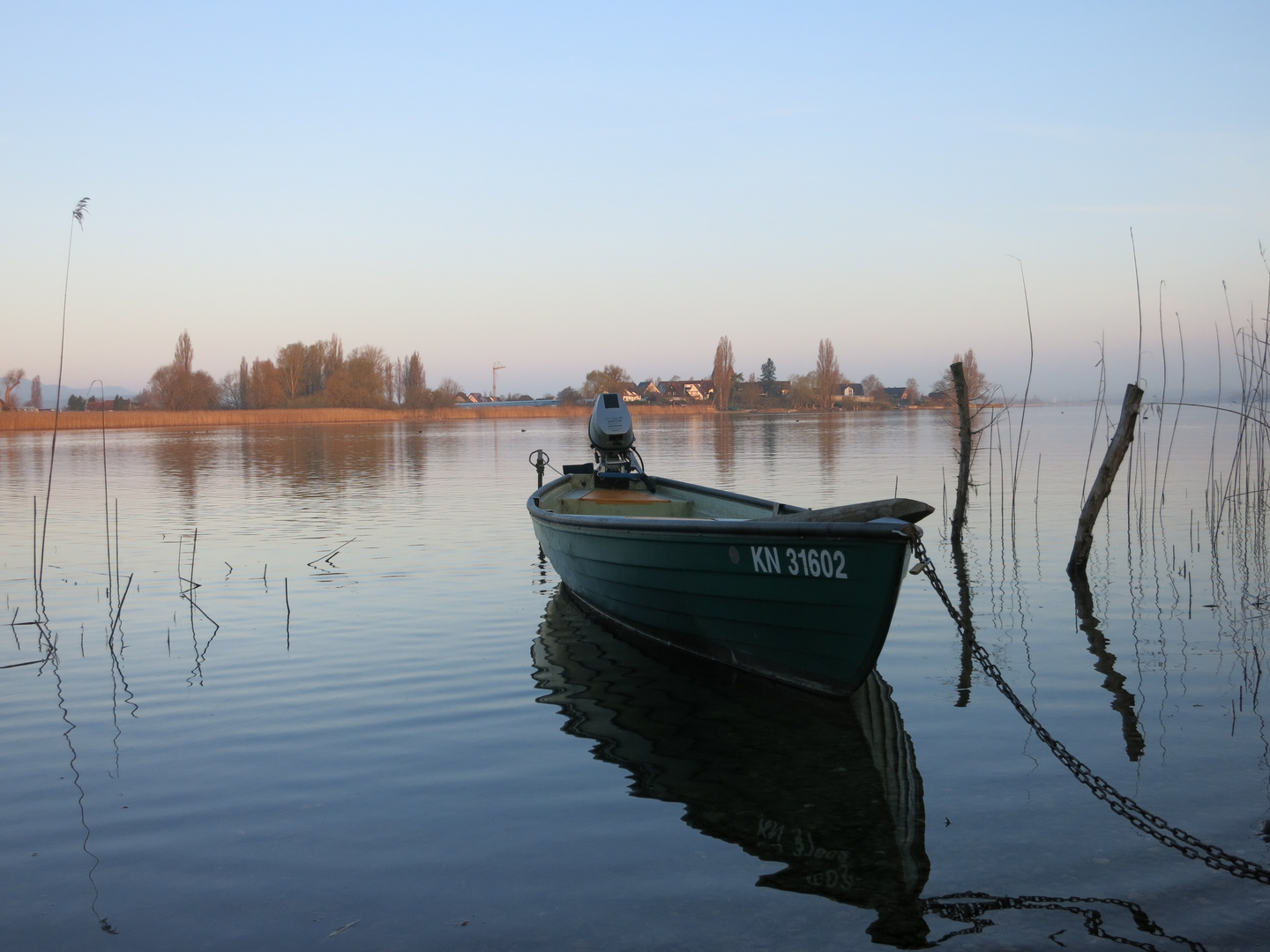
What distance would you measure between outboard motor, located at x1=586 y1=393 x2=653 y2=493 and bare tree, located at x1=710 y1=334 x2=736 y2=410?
105 metres

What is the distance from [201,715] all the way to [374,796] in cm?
240

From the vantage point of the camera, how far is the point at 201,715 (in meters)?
7.16

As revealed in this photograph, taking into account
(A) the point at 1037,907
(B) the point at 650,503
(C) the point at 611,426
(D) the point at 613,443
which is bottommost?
(A) the point at 1037,907

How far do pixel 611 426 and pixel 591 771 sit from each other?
26.2ft

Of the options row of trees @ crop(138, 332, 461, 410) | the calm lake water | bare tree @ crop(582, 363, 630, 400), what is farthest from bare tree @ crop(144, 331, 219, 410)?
the calm lake water

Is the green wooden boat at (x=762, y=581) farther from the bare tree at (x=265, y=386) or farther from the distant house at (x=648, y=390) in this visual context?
the distant house at (x=648, y=390)

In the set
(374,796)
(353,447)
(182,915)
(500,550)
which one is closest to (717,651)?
(374,796)

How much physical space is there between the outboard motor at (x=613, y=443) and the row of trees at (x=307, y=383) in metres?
90.0

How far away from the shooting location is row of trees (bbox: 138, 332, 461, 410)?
9619 centimetres

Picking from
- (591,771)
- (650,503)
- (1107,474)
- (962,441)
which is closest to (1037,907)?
(591,771)

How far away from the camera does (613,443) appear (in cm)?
1349

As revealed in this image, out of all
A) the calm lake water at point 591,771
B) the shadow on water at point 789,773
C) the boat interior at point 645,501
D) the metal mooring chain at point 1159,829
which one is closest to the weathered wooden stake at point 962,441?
the calm lake water at point 591,771

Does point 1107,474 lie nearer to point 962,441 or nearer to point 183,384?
point 962,441

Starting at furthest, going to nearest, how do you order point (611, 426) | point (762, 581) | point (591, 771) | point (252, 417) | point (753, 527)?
point (252, 417) < point (611, 426) < point (762, 581) < point (753, 527) < point (591, 771)
